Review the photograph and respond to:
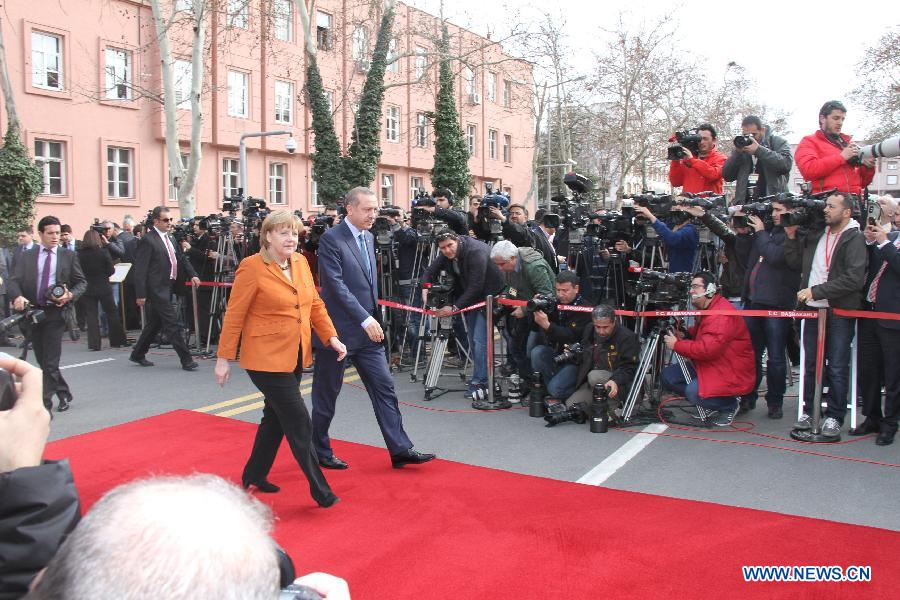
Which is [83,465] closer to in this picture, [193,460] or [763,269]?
[193,460]

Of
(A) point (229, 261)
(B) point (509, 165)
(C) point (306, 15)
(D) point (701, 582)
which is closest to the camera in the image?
(D) point (701, 582)

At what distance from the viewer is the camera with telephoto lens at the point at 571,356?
7844 mm

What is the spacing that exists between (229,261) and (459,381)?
15.5 ft

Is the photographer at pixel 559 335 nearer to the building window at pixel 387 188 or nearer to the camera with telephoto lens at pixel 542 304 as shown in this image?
the camera with telephoto lens at pixel 542 304

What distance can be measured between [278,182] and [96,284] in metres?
21.6

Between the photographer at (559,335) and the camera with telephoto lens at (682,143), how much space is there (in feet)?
6.58

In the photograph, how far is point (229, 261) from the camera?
39.9ft

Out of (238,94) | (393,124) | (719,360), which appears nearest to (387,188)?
(393,124)

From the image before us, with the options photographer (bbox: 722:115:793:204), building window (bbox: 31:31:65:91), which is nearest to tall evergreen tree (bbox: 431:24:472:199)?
building window (bbox: 31:31:65:91)

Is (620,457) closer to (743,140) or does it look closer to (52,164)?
(743,140)

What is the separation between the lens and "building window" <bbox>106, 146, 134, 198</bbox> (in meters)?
26.1

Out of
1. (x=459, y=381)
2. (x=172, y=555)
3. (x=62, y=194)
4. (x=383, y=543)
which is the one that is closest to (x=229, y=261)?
(x=459, y=381)

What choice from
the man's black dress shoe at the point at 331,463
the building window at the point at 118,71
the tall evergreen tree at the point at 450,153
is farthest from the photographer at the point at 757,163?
the tall evergreen tree at the point at 450,153

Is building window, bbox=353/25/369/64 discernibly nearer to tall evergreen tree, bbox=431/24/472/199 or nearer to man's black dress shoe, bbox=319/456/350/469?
tall evergreen tree, bbox=431/24/472/199
